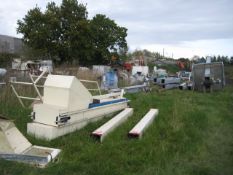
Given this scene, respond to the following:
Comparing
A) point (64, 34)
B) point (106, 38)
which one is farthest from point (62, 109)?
point (106, 38)

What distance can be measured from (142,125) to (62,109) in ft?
5.45

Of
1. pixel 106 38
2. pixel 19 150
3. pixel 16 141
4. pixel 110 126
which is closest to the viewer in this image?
pixel 19 150

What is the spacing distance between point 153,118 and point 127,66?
20.9 meters

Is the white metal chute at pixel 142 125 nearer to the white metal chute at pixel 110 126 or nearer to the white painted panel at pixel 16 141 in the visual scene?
the white metal chute at pixel 110 126

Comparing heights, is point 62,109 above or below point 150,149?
above

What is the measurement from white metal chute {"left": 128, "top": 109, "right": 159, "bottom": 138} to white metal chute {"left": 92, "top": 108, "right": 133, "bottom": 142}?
44cm

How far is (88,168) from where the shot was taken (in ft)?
16.2

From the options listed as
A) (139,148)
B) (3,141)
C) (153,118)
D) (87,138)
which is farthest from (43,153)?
(153,118)

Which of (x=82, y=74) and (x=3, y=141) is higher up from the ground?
(x=82, y=74)

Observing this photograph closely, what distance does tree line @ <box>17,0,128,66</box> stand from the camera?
109 feet

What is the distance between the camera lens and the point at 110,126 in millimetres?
6938

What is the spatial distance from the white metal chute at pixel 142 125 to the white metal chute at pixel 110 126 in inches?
17.4

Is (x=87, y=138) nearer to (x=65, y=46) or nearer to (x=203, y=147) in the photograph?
(x=203, y=147)

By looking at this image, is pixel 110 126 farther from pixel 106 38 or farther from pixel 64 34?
pixel 106 38
